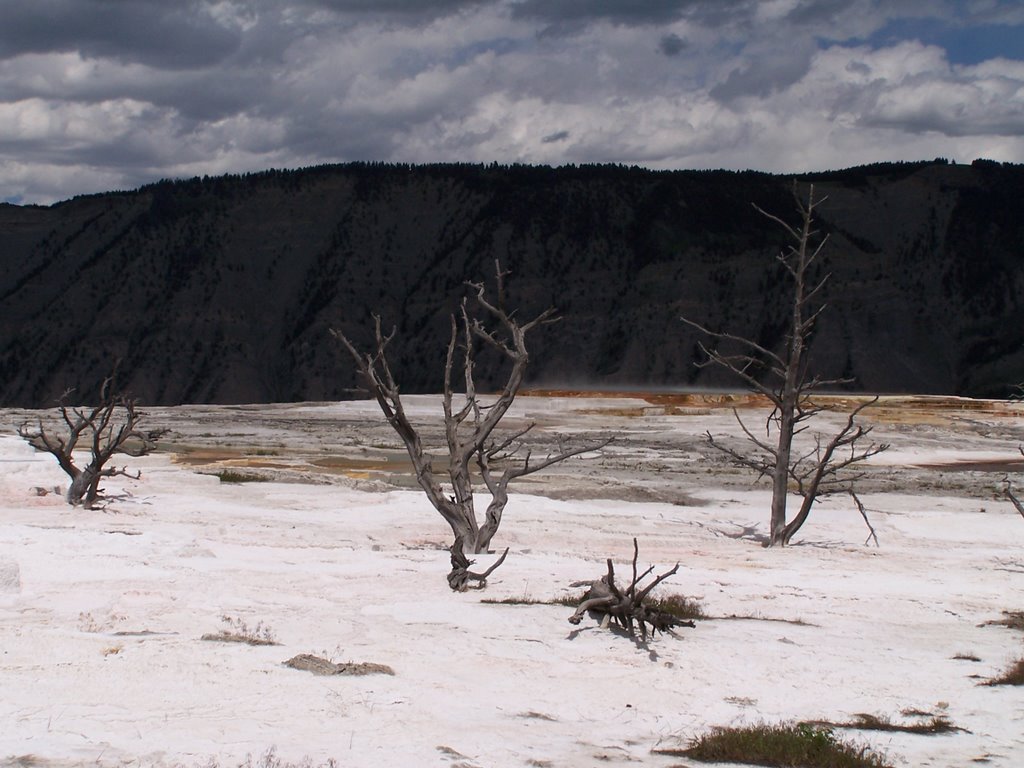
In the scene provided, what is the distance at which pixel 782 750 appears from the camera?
6910 mm

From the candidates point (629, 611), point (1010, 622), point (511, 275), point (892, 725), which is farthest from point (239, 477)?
point (511, 275)

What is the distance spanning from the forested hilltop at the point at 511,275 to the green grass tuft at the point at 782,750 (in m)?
76.4

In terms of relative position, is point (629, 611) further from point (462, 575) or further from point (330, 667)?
point (330, 667)

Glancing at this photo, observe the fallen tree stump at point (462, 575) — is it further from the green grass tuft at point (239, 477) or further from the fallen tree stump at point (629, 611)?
the green grass tuft at point (239, 477)

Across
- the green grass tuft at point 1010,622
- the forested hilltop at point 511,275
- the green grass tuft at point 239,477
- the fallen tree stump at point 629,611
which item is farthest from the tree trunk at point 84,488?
the forested hilltop at point 511,275

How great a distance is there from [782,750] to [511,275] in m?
87.9

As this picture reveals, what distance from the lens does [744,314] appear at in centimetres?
8762

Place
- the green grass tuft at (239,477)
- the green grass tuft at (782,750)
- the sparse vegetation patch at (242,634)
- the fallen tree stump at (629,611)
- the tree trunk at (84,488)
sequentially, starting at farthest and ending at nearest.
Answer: the green grass tuft at (239,477), the tree trunk at (84,488), the fallen tree stump at (629,611), the sparse vegetation patch at (242,634), the green grass tuft at (782,750)

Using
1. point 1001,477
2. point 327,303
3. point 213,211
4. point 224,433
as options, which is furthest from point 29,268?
point 1001,477

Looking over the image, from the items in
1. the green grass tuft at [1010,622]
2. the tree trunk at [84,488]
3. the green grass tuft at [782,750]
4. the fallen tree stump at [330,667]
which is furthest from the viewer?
the tree trunk at [84,488]

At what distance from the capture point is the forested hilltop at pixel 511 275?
87.2 meters

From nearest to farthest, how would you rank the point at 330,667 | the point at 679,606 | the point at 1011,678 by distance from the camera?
the point at 330,667
the point at 1011,678
the point at 679,606

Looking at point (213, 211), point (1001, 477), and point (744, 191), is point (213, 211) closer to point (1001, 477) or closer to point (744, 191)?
point (744, 191)

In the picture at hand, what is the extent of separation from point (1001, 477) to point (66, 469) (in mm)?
22238
